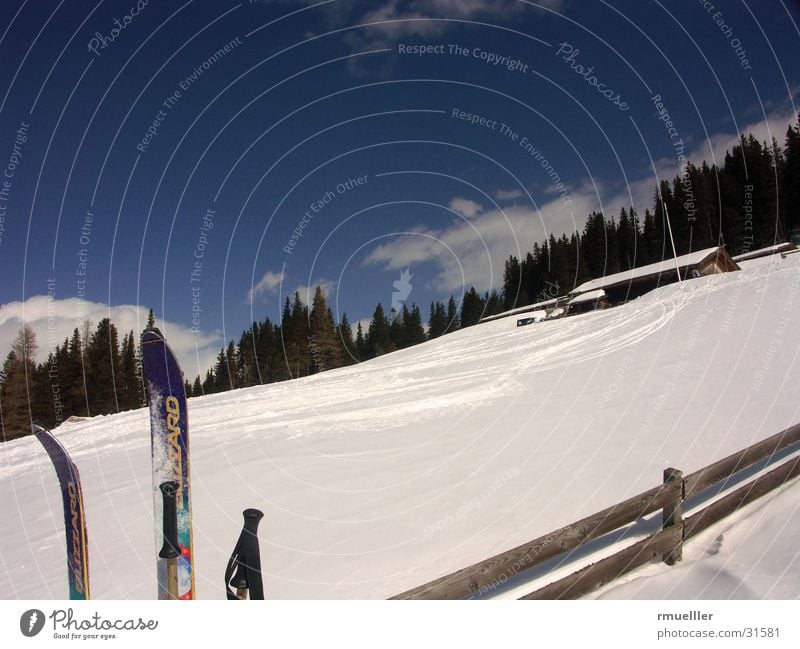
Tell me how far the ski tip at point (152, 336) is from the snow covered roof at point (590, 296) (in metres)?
34.1

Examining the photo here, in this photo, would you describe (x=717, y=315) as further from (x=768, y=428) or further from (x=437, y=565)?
(x=437, y=565)

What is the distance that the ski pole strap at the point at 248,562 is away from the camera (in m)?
3.08

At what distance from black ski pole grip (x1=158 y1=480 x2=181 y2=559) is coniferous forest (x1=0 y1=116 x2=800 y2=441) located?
1636cm

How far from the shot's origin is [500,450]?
8.15 meters

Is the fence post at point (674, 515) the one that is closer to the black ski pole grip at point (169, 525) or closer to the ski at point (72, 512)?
the black ski pole grip at point (169, 525)

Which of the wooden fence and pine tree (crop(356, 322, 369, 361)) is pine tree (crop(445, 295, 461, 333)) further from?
the wooden fence

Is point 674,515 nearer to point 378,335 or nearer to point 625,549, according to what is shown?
point 625,549

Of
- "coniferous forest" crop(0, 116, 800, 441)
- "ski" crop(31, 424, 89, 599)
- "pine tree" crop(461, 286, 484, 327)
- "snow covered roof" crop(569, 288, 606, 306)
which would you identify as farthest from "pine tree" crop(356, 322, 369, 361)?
"ski" crop(31, 424, 89, 599)

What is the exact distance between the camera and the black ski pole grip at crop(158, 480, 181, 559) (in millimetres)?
3432

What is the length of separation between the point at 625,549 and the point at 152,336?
15.3ft

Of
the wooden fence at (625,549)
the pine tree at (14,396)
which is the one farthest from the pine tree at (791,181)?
the pine tree at (14,396)

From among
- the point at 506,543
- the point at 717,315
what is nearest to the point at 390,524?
the point at 506,543

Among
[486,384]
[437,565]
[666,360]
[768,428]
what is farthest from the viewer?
[486,384]

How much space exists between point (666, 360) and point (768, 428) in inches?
214
